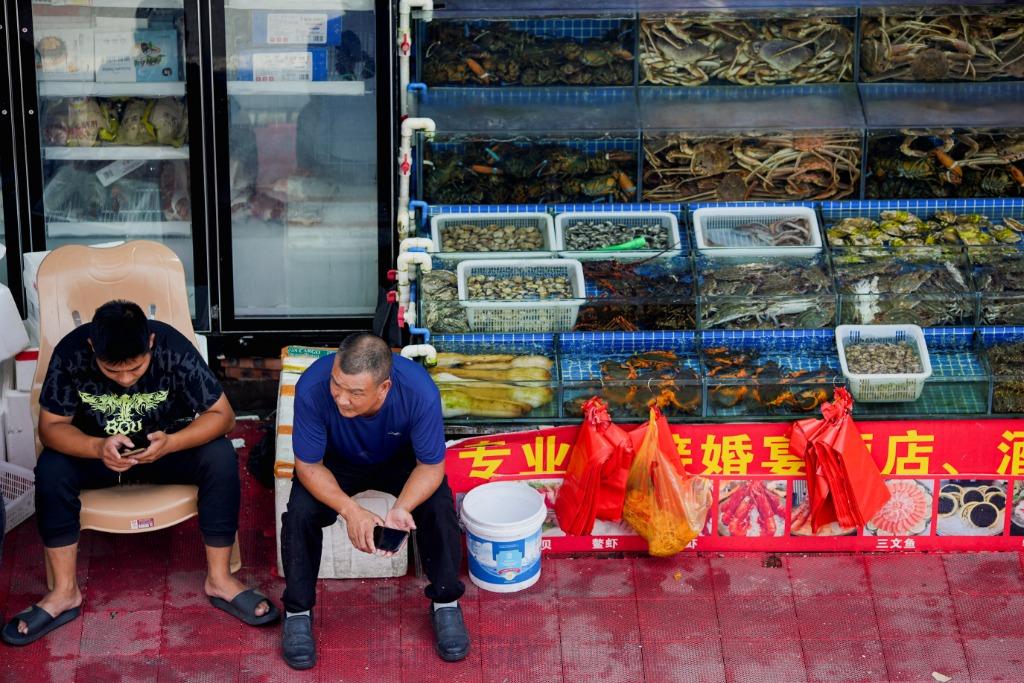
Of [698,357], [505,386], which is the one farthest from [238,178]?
[698,357]

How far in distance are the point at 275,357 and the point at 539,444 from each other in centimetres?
181

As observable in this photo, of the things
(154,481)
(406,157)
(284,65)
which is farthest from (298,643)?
(284,65)

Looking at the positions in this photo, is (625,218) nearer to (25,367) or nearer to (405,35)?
Result: (405,35)

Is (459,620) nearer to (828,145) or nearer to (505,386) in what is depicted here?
(505,386)

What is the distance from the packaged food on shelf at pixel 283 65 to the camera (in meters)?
6.83

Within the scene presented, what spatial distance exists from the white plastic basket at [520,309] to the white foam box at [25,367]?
5.79ft

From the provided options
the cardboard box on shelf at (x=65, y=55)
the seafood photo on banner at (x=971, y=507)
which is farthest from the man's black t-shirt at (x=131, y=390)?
the seafood photo on banner at (x=971, y=507)

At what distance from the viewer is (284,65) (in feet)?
22.6

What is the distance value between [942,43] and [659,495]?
255cm

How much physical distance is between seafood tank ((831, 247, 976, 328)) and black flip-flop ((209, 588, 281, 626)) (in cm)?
257

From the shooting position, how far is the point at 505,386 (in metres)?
5.98

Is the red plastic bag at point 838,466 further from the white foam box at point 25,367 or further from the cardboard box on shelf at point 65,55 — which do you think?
the cardboard box on shelf at point 65,55

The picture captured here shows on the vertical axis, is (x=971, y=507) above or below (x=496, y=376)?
below

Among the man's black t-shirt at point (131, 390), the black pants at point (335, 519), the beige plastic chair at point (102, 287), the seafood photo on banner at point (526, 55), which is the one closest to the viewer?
the black pants at point (335, 519)
